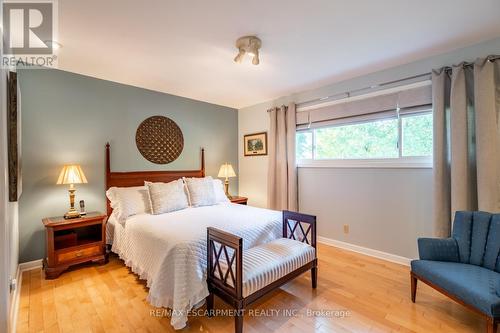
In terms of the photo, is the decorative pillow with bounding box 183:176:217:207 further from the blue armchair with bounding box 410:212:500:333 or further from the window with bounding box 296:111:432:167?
the blue armchair with bounding box 410:212:500:333

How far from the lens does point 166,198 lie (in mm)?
3020

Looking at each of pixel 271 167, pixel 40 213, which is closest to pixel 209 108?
pixel 271 167

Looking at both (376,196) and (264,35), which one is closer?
(264,35)

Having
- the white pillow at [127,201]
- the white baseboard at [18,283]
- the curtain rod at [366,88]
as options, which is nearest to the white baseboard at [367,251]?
the curtain rod at [366,88]

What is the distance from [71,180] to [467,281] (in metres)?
3.78

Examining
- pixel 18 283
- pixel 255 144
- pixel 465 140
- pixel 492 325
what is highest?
pixel 255 144

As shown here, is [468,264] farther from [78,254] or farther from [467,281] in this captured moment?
[78,254]

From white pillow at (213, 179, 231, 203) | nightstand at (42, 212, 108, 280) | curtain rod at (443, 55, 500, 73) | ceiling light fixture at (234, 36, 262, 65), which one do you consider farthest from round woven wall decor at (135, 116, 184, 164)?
curtain rod at (443, 55, 500, 73)

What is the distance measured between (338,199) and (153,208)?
2556mm

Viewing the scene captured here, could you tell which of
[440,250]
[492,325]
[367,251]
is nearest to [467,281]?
[492,325]

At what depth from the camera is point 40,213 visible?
9.12ft

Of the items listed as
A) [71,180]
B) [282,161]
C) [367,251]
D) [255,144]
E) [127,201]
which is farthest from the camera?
[255,144]

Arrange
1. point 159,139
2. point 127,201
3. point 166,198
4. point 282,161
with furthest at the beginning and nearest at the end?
1. point 282,161
2. point 159,139
3. point 166,198
4. point 127,201

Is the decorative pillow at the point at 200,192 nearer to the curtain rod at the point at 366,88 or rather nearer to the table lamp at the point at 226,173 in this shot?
the table lamp at the point at 226,173
